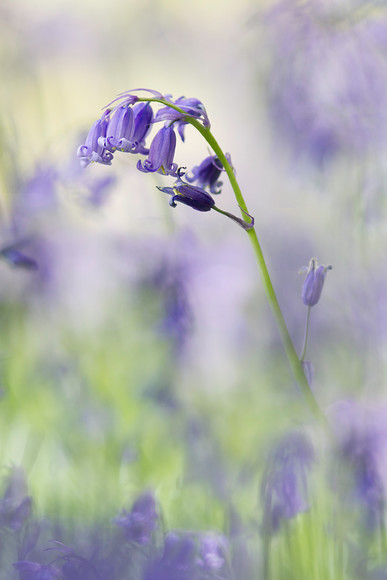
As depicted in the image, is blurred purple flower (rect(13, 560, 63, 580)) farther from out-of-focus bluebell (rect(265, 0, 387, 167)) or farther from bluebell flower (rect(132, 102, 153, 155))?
out-of-focus bluebell (rect(265, 0, 387, 167))

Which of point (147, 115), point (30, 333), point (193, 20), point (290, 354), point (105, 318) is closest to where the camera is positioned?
point (290, 354)

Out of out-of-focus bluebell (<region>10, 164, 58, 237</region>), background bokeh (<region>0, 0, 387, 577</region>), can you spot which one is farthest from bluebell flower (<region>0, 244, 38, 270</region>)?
out-of-focus bluebell (<region>10, 164, 58, 237</region>)

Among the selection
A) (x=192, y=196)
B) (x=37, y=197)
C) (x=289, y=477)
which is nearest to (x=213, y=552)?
(x=289, y=477)

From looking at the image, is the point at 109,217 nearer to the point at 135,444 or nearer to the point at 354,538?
the point at 135,444

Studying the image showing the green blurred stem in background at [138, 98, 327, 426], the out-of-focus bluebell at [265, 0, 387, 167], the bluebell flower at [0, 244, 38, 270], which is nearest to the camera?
the green blurred stem in background at [138, 98, 327, 426]

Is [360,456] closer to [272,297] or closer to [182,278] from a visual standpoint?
[272,297]

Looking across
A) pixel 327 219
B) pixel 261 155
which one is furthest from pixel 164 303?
pixel 261 155

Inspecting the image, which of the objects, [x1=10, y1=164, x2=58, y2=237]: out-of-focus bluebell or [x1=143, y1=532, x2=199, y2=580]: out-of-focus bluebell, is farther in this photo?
[x1=10, y1=164, x2=58, y2=237]: out-of-focus bluebell
